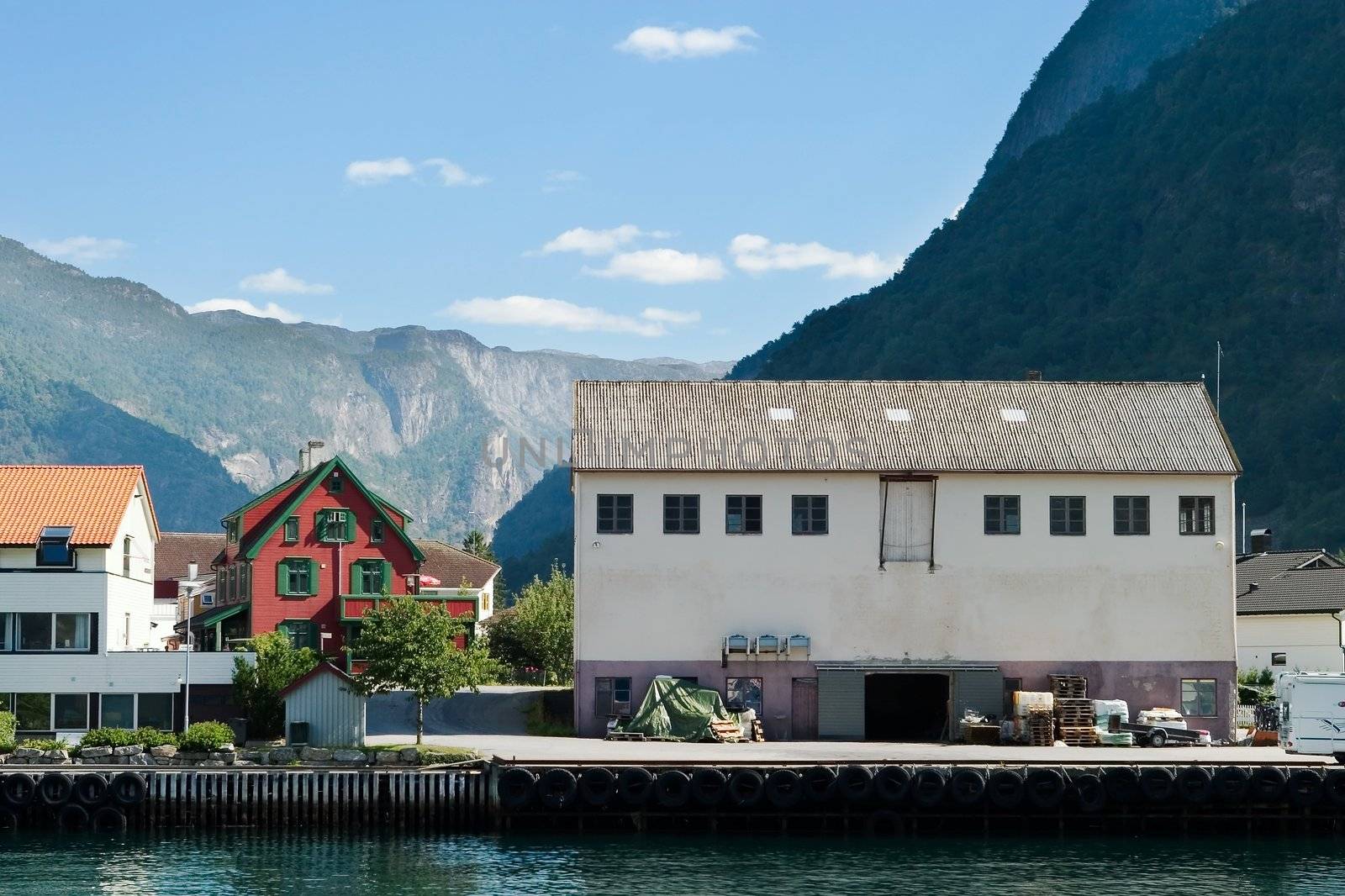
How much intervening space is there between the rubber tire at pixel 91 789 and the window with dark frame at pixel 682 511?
2159 cm

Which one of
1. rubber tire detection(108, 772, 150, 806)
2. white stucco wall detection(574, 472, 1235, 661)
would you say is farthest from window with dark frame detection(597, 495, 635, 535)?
rubber tire detection(108, 772, 150, 806)

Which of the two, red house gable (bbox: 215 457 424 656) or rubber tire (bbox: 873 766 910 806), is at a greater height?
red house gable (bbox: 215 457 424 656)

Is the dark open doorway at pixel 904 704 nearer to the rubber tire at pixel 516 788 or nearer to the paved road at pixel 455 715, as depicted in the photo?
the paved road at pixel 455 715

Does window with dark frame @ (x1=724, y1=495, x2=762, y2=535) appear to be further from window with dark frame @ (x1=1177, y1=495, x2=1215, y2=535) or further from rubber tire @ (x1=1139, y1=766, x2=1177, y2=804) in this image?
rubber tire @ (x1=1139, y1=766, x2=1177, y2=804)

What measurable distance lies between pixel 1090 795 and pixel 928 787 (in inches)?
188

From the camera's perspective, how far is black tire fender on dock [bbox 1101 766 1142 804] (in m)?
52.0

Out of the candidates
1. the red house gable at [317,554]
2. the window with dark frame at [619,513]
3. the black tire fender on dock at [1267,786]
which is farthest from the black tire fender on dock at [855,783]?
the red house gable at [317,554]

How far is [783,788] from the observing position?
52062mm

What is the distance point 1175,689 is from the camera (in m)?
63.9

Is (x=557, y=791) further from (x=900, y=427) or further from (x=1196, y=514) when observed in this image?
(x=1196, y=514)

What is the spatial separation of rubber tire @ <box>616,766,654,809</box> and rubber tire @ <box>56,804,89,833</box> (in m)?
15.8

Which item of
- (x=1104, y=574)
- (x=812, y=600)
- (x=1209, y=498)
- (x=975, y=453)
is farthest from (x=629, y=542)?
(x=1209, y=498)

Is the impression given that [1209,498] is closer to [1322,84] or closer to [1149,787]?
[1149,787]

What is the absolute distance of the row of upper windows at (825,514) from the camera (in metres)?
64.2
